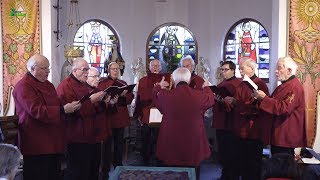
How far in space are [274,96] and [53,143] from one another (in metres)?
2.63

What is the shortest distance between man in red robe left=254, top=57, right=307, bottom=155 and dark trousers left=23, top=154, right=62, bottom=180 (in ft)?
8.08

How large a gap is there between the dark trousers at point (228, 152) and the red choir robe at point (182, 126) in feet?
4.35

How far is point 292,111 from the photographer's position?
496 centimetres

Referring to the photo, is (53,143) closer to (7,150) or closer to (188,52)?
(7,150)

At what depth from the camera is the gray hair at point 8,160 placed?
2744 millimetres

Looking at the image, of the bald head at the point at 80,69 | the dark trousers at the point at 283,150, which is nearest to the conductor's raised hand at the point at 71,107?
the bald head at the point at 80,69

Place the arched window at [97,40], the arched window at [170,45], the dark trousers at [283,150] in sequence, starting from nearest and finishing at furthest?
the dark trousers at [283,150] < the arched window at [97,40] < the arched window at [170,45]

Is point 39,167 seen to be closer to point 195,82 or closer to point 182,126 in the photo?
point 182,126

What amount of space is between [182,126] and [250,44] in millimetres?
6367

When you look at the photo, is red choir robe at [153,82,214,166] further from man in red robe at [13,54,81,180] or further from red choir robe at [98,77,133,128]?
red choir robe at [98,77,133,128]

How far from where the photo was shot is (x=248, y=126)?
5.73m

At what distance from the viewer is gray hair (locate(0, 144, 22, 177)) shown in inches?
108

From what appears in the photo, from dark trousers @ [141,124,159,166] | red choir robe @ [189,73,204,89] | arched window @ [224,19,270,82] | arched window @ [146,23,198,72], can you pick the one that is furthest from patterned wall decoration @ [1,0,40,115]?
arched window @ [224,19,270,82]

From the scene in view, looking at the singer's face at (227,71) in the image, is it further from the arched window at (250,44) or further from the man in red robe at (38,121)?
the arched window at (250,44)
